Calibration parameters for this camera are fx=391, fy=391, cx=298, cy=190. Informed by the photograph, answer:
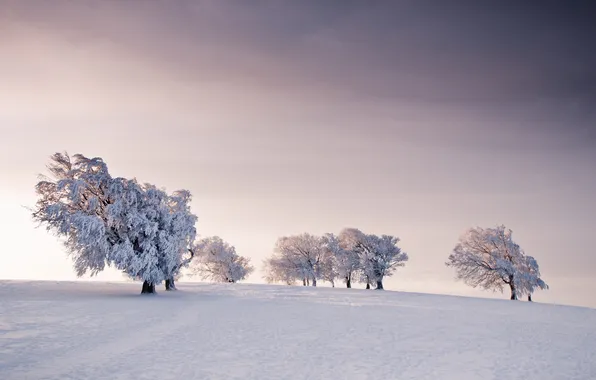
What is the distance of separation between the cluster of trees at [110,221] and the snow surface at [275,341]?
3760mm

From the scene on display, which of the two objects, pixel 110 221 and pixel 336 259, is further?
pixel 336 259

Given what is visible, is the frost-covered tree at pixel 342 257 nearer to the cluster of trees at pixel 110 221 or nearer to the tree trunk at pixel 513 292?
the tree trunk at pixel 513 292

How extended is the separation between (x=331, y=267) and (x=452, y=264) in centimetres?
2247

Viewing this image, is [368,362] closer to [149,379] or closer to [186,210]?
[149,379]

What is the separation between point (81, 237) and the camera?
112ft

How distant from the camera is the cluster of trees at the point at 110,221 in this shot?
35.3 metres

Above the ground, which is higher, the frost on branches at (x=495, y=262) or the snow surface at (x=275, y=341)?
the frost on branches at (x=495, y=262)

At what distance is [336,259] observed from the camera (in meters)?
67.1

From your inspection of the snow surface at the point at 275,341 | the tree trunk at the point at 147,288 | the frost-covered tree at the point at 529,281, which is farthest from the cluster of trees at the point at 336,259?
the tree trunk at the point at 147,288

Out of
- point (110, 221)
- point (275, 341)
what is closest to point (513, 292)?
point (275, 341)

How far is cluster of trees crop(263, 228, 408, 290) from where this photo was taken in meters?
63.4

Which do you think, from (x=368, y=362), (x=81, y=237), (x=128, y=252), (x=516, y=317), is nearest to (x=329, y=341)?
(x=368, y=362)

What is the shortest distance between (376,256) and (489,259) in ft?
56.2

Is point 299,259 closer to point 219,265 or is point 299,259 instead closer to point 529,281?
point 219,265
